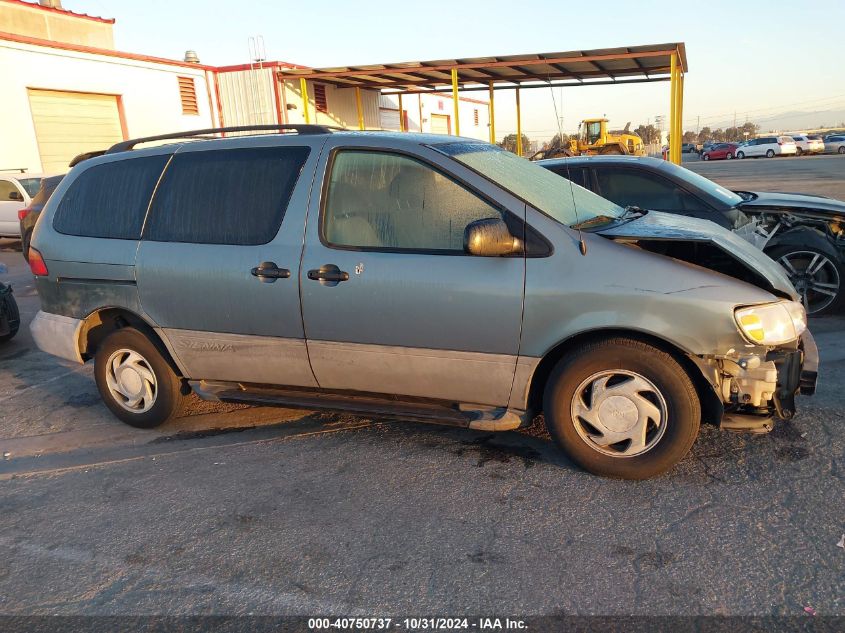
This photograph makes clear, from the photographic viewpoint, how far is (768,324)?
10.2 ft

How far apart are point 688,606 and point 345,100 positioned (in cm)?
2519

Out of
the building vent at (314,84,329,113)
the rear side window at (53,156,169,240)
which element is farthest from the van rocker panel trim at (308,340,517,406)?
the building vent at (314,84,329,113)

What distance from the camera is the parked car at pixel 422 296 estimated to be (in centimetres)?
317

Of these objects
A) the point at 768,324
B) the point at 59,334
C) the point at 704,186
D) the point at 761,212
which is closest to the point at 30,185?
the point at 59,334

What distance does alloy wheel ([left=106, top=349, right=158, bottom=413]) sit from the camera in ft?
14.2

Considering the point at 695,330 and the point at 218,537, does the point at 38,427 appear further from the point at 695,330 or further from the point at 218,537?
the point at 695,330

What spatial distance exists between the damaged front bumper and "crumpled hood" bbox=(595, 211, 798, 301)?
0.38m

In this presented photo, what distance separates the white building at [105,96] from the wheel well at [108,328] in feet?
50.5

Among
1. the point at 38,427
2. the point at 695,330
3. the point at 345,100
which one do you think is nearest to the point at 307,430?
the point at 38,427

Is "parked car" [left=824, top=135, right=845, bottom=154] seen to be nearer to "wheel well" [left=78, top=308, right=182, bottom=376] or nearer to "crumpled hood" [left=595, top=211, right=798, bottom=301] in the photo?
"crumpled hood" [left=595, top=211, right=798, bottom=301]

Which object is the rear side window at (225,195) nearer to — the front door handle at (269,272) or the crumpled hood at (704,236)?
the front door handle at (269,272)

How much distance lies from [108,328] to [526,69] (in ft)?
54.6

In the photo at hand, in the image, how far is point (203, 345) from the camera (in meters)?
4.03

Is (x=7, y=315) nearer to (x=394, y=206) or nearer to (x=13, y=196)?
(x=394, y=206)
